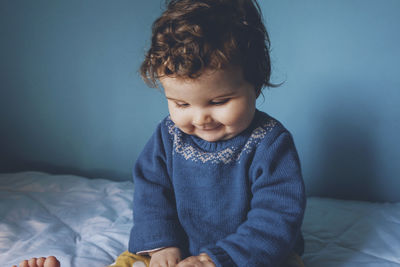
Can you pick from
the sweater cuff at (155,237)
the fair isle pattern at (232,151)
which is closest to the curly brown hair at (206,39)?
the fair isle pattern at (232,151)

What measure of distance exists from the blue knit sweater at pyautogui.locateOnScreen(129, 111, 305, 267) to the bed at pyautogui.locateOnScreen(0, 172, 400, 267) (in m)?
0.13

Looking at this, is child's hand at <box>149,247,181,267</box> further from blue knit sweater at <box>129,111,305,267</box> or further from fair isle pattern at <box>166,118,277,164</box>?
fair isle pattern at <box>166,118,277,164</box>

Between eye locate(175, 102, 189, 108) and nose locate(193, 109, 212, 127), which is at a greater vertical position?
eye locate(175, 102, 189, 108)

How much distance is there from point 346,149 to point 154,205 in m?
0.72

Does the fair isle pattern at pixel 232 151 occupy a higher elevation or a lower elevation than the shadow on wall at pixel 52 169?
higher

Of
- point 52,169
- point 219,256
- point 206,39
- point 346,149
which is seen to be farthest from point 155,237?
point 52,169

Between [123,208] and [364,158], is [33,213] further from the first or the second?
[364,158]

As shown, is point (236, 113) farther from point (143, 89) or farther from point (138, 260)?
point (143, 89)

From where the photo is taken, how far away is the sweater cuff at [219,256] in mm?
627

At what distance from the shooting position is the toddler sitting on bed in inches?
23.8

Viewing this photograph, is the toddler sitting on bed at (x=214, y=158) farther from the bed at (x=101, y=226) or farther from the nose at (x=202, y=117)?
the bed at (x=101, y=226)

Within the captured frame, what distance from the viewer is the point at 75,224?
3.24ft

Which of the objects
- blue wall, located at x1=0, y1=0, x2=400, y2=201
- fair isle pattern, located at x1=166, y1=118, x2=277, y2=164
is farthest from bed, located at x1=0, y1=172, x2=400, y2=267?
fair isle pattern, located at x1=166, y1=118, x2=277, y2=164

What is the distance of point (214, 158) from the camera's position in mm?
733
